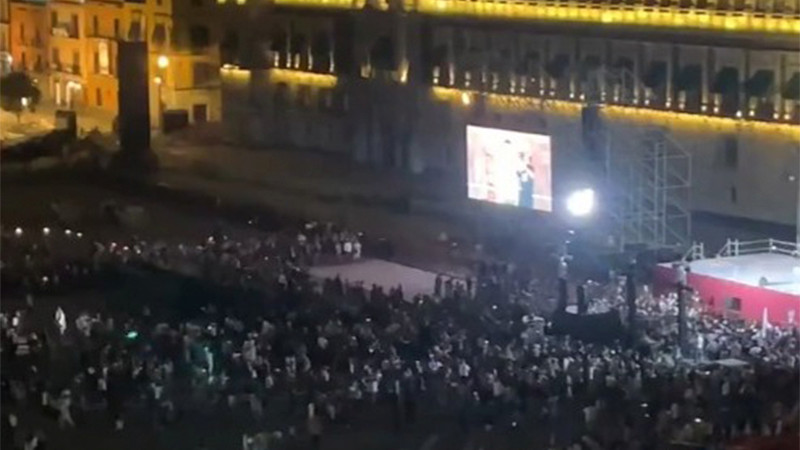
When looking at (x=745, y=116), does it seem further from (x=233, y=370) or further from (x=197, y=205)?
(x=233, y=370)

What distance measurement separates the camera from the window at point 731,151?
72.6 feet

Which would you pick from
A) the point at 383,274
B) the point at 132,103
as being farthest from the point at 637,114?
the point at 132,103

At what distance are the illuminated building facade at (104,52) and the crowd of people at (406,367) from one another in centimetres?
1581

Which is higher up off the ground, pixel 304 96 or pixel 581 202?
pixel 304 96

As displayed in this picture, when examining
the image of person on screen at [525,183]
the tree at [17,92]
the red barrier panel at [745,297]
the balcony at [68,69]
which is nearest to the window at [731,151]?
the image of person on screen at [525,183]

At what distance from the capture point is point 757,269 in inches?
676

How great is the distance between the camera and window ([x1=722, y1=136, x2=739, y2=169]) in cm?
2214

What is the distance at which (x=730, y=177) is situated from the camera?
72.8ft

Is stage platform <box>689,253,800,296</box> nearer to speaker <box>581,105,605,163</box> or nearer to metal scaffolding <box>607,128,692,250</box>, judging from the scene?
metal scaffolding <box>607,128,692,250</box>

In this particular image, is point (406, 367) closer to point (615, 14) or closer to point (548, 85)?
point (615, 14)

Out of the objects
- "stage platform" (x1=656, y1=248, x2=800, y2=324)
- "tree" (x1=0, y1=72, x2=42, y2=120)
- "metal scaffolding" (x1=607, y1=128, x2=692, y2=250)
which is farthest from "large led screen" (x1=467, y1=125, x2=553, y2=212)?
"tree" (x1=0, y1=72, x2=42, y2=120)

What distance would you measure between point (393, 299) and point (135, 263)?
319 cm

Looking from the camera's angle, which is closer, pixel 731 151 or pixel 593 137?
pixel 593 137

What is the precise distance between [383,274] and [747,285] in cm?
380
